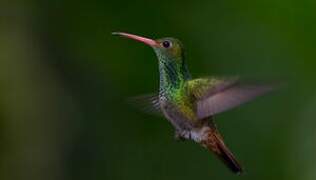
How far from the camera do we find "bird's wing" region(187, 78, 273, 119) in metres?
2.15

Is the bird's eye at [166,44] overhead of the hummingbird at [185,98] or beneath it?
overhead

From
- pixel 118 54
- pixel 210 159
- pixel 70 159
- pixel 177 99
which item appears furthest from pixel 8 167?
pixel 177 99

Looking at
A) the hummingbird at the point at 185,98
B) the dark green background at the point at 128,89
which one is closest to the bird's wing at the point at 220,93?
the hummingbird at the point at 185,98

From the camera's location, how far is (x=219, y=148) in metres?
2.43

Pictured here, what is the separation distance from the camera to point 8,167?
518 cm

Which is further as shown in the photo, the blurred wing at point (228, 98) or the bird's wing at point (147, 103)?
the bird's wing at point (147, 103)

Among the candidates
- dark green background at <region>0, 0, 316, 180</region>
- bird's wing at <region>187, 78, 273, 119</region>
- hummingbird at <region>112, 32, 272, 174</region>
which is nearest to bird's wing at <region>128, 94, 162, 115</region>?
hummingbird at <region>112, 32, 272, 174</region>

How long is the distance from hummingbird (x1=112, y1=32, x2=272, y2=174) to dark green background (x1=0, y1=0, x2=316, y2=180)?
2676 mm

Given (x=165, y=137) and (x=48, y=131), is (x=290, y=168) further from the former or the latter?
(x=48, y=131)

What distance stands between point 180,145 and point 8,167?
1.27 m

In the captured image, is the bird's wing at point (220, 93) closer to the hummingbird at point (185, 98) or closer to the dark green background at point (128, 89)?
the hummingbird at point (185, 98)

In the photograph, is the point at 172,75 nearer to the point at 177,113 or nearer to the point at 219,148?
the point at 177,113

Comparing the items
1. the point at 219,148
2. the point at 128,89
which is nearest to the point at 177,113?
the point at 219,148

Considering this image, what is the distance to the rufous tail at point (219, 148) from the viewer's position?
7.74 ft
